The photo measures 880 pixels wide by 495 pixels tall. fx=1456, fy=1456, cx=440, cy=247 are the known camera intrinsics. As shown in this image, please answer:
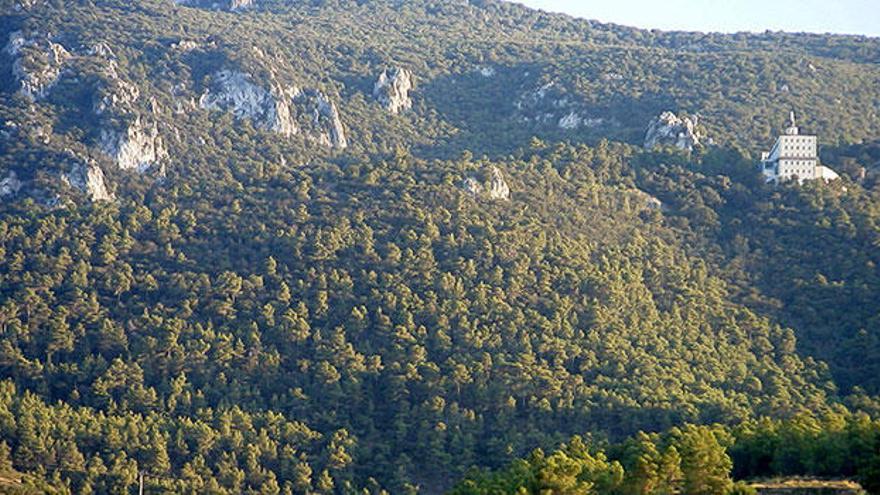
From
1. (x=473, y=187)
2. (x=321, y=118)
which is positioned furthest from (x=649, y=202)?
(x=321, y=118)

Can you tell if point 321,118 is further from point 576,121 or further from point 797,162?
point 797,162

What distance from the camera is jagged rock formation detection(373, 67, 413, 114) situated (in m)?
157

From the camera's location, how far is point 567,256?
10569 centimetres

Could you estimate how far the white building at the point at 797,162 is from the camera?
395 ft

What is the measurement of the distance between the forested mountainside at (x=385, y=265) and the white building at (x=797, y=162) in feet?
8.29

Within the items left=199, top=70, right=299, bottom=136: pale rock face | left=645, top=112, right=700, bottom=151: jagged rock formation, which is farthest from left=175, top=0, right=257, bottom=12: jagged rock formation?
left=645, top=112, right=700, bottom=151: jagged rock formation

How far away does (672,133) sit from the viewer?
132500 mm

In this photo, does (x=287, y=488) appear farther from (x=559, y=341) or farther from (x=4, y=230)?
(x=4, y=230)

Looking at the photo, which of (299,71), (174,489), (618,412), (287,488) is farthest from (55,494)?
(299,71)

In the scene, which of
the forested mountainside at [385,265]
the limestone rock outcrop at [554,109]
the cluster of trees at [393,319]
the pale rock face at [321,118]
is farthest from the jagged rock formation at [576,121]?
the cluster of trees at [393,319]

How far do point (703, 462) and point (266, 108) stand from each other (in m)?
91.1

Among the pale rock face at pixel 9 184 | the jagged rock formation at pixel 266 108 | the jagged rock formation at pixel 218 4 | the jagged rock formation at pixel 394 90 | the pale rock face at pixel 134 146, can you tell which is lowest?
the pale rock face at pixel 9 184

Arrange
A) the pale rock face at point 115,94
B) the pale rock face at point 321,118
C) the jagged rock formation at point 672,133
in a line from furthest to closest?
the pale rock face at point 321,118
the jagged rock formation at point 672,133
the pale rock face at point 115,94

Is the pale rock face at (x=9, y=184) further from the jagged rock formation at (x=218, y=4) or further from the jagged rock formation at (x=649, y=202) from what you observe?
the jagged rock formation at (x=218, y=4)
